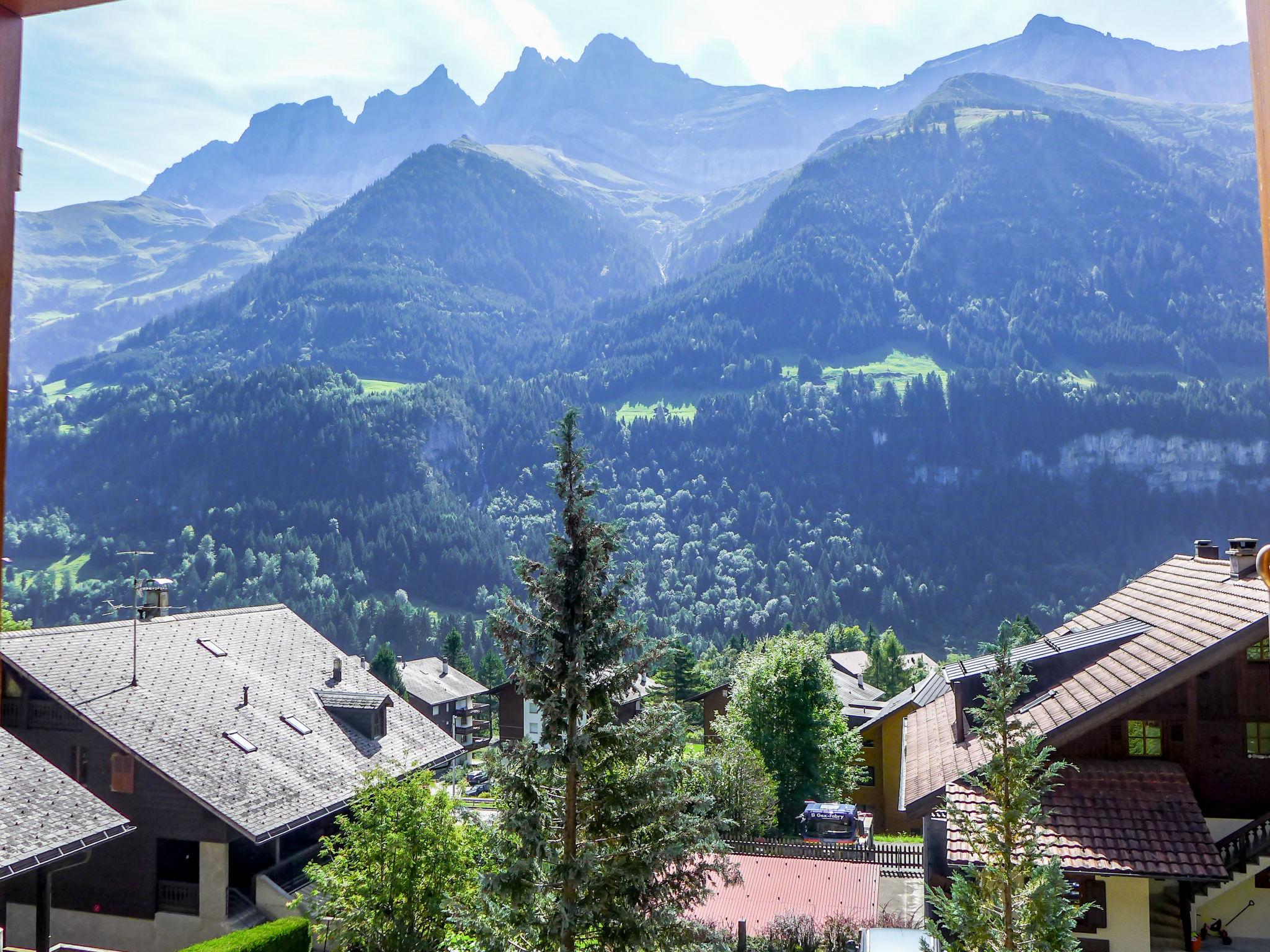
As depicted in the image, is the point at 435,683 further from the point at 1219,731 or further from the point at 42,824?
the point at 1219,731

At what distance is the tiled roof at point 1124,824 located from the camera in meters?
18.7

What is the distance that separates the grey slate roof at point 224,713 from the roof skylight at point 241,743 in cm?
12

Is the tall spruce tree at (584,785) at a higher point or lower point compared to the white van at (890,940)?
higher

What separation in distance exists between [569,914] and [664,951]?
1600 mm

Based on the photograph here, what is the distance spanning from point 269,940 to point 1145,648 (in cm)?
2138

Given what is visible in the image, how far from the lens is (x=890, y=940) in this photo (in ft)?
76.7

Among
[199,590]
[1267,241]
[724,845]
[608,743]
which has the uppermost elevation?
[1267,241]

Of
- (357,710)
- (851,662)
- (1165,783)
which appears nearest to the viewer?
(1165,783)

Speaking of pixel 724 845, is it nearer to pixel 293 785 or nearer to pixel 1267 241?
pixel 1267 241

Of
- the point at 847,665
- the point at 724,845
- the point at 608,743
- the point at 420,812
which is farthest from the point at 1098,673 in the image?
the point at 847,665

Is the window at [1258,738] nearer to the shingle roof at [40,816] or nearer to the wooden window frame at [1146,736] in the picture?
the wooden window frame at [1146,736]

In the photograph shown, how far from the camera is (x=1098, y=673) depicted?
23.0m

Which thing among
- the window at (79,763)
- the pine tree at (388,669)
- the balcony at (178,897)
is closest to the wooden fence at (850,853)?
the balcony at (178,897)

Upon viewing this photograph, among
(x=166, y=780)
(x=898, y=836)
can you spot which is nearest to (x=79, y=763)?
(x=166, y=780)
